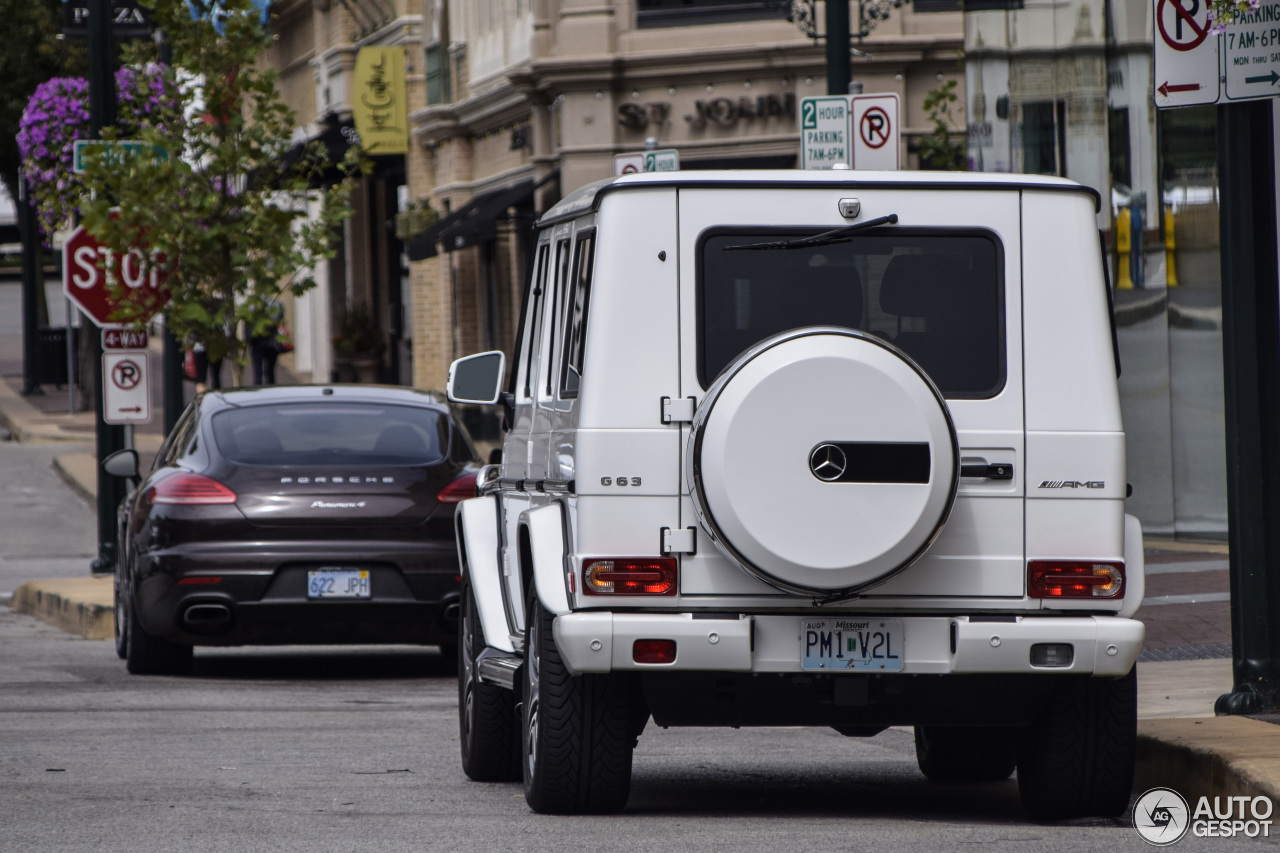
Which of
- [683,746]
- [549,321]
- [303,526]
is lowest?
[683,746]

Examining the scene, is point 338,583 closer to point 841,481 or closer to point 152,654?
point 152,654

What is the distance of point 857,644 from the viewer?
6.85 m

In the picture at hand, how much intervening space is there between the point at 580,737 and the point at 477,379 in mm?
2208

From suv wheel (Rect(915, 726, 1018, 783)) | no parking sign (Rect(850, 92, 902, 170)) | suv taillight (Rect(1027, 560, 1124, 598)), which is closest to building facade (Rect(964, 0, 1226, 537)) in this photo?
no parking sign (Rect(850, 92, 902, 170))

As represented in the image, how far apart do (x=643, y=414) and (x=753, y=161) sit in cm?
1874

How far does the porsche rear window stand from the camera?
12.2m

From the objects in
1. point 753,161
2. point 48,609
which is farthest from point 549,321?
point 753,161

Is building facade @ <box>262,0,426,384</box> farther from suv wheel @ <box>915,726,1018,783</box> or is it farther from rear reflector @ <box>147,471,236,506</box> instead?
suv wheel @ <box>915,726,1018,783</box>

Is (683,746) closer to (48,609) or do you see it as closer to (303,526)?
(303,526)

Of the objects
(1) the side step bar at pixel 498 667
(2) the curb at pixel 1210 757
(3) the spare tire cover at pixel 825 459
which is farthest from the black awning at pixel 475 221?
(3) the spare tire cover at pixel 825 459

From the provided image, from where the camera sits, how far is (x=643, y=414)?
6.86 m

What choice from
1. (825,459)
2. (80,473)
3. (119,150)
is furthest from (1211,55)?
(80,473)

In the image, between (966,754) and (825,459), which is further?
(966,754)

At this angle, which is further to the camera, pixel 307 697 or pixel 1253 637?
pixel 307 697
